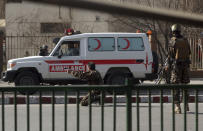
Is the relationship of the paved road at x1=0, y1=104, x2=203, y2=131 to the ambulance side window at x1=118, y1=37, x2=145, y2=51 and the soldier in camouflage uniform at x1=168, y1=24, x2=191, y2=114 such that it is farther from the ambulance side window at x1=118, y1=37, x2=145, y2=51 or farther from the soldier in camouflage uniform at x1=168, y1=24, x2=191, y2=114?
the ambulance side window at x1=118, y1=37, x2=145, y2=51

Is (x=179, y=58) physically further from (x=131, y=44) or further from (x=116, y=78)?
(x=116, y=78)

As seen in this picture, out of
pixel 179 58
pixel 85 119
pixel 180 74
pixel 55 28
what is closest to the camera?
pixel 85 119

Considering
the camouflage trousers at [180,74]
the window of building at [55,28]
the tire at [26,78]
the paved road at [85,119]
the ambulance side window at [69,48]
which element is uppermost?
the window of building at [55,28]

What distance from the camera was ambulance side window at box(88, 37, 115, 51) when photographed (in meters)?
13.9

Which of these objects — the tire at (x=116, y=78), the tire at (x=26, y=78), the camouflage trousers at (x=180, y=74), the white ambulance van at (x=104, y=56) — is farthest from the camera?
the tire at (x=26, y=78)

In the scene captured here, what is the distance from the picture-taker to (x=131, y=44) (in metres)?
13.9

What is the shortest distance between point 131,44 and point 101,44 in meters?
0.85

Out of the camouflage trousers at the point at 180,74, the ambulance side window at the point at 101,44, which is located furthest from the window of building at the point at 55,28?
the camouflage trousers at the point at 180,74

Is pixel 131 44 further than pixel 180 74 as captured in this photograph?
Yes

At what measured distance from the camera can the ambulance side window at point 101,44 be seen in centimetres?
1391

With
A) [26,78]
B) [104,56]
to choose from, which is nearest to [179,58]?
[104,56]

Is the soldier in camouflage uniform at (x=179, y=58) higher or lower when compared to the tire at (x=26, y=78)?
higher

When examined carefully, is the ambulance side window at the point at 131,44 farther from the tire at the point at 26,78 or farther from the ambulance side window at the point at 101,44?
the tire at the point at 26,78

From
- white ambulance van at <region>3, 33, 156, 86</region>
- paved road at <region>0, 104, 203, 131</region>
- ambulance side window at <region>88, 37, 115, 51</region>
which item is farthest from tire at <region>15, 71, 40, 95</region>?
paved road at <region>0, 104, 203, 131</region>
